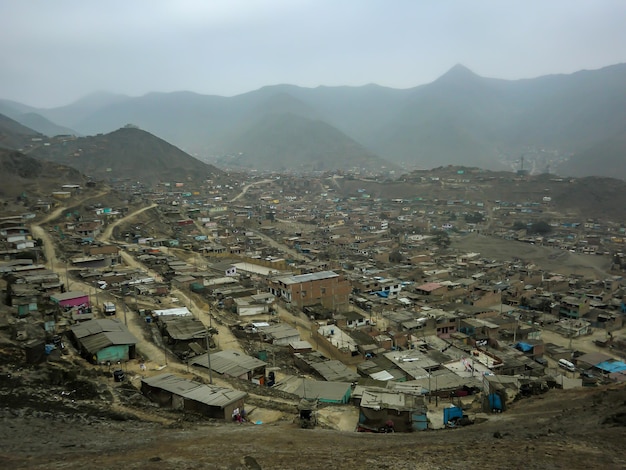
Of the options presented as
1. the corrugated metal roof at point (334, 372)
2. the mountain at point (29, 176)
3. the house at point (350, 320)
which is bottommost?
the house at point (350, 320)

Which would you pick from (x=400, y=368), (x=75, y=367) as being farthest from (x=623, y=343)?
(x=75, y=367)

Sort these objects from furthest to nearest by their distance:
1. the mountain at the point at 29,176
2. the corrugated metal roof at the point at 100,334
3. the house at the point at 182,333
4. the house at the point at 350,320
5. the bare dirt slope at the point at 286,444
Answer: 1. the mountain at the point at 29,176
2. the house at the point at 350,320
3. the house at the point at 182,333
4. the corrugated metal roof at the point at 100,334
5. the bare dirt slope at the point at 286,444

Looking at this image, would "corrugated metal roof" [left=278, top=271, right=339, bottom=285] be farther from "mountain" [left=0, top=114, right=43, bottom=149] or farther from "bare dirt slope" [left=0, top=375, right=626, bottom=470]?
"mountain" [left=0, top=114, right=43, bottom=149]

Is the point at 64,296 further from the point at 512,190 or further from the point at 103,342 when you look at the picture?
the point at 512,190

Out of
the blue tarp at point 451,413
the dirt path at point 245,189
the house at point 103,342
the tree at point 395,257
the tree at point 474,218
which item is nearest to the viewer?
the blue tarp at point 451,413

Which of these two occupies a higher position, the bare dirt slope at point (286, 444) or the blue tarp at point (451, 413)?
the bare dirt slope at point (286, 444)

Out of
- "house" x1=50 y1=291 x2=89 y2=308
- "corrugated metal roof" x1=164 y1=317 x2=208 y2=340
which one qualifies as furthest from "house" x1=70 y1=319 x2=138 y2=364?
"house" x1=50 y1=291 x2=89 y2=308

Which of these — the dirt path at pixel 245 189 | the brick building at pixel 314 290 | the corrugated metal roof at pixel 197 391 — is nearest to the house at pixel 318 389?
the corrugated metal roof at pixel 197 391

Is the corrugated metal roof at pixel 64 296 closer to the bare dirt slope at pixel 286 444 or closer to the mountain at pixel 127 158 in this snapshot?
the bare dirt slope at pixel 286 444
